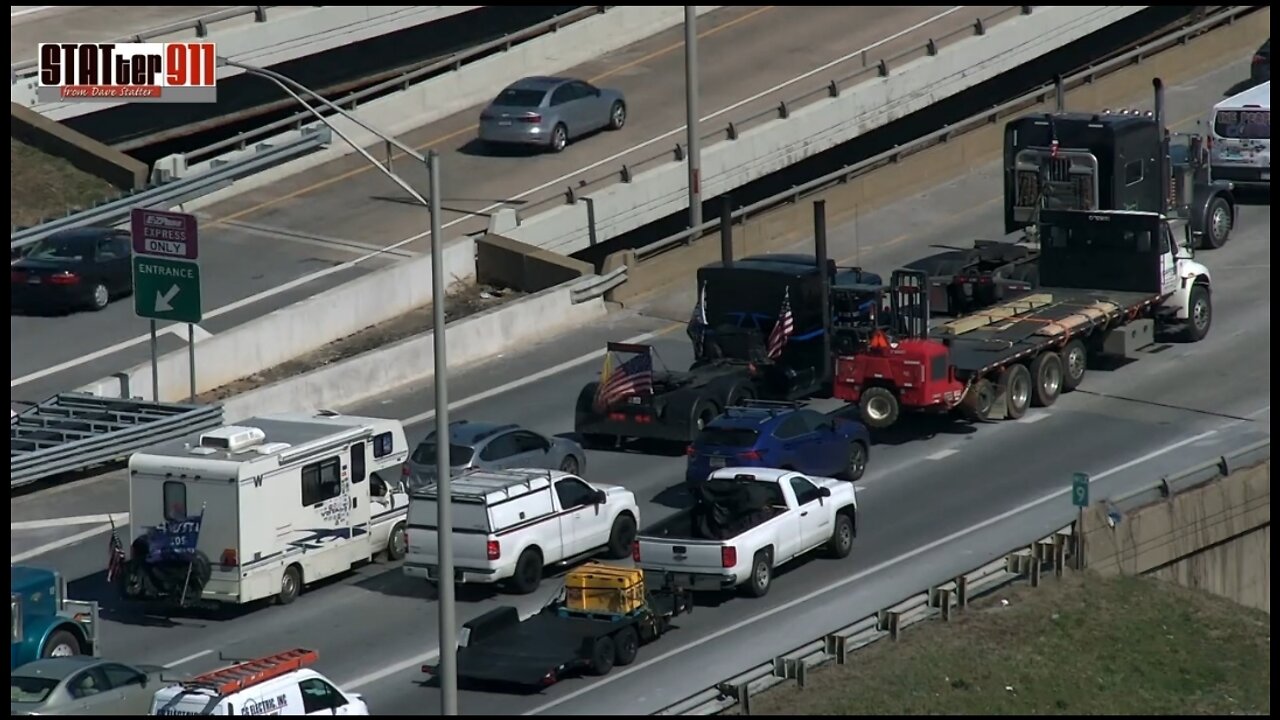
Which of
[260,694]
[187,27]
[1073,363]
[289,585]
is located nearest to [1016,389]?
[1073,363]

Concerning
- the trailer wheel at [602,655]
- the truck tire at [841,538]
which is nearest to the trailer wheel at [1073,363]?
the truck tire at [841,538]

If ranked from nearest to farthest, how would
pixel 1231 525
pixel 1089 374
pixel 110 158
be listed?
pixel 1231 525 → pixel 1089 374 → pixel 110 158

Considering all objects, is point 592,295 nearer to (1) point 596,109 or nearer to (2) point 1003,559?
(1) point 596,109

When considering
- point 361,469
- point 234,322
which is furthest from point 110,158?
point 361,469

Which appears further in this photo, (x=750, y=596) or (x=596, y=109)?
(x=596, y=109)

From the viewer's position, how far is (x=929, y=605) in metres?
29.7

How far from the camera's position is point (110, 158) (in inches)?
1966

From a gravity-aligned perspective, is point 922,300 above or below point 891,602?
above

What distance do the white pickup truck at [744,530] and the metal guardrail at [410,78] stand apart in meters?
22.8

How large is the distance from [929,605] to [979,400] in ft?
25.8

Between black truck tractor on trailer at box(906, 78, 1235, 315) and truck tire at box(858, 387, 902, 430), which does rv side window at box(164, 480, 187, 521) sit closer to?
truck tire at box(858, 387, 902, 430)

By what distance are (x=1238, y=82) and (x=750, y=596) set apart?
29.7 metres

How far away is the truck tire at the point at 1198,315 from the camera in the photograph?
135ft

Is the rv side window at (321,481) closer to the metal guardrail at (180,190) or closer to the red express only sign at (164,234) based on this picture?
the red express only sign at (164,234)
